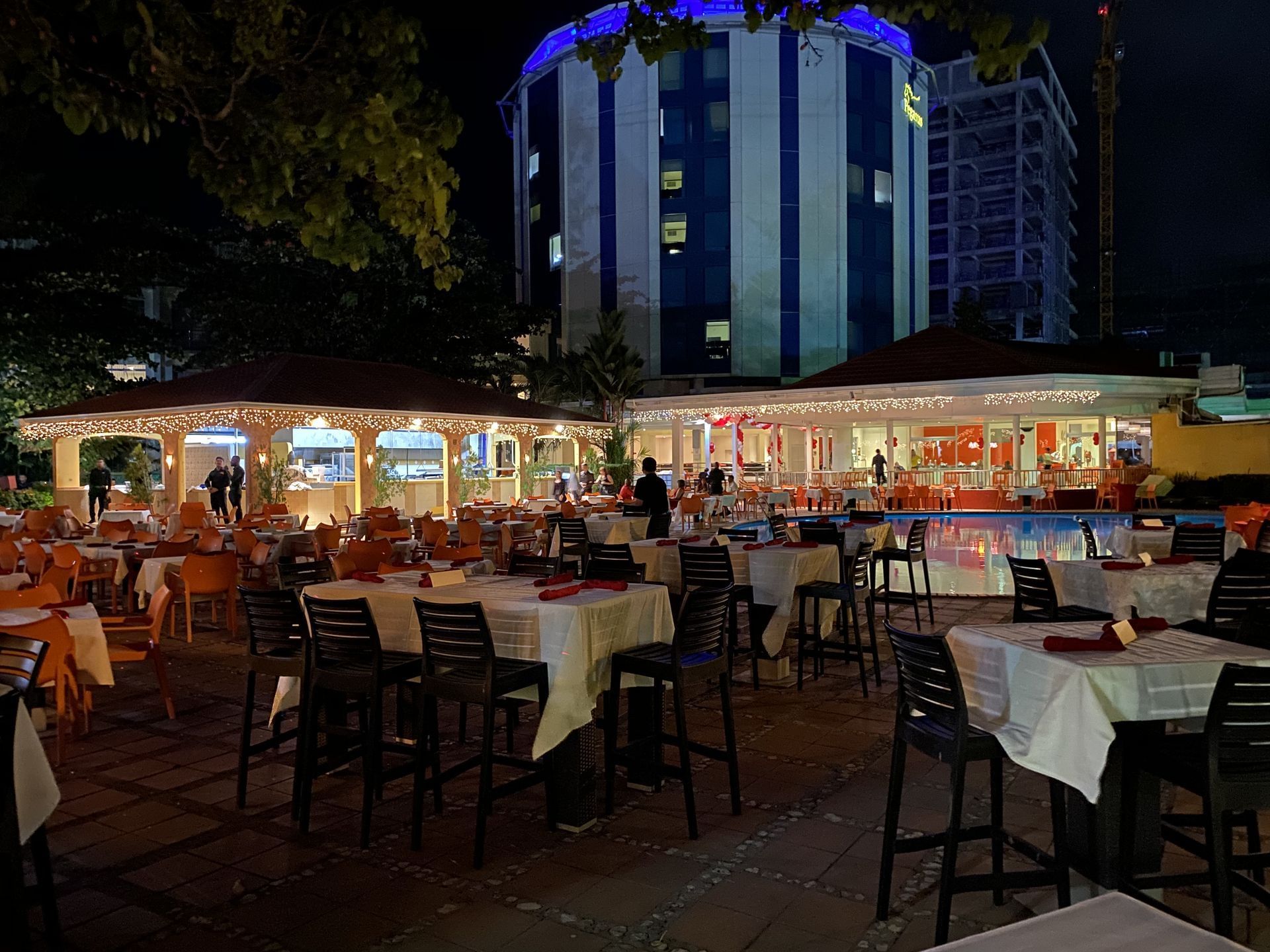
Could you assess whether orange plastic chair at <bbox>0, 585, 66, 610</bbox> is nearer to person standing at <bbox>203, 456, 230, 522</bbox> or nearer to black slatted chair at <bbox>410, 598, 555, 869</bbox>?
black slatted chair at <bbox>410, 598, 555, 869</bbox>

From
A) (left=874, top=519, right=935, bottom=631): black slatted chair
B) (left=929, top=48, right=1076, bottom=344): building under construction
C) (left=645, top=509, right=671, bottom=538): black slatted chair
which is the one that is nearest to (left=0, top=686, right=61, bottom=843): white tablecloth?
(left=874, top=519, right=935, bottom=631): black slatted chair

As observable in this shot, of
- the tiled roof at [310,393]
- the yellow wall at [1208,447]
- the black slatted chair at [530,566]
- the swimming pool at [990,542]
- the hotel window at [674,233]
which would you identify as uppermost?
the hotel window at [674,233]

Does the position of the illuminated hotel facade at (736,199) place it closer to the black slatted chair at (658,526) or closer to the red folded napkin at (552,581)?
the black slatted chair at (658,526)

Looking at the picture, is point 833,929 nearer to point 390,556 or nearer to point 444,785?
point 444,785

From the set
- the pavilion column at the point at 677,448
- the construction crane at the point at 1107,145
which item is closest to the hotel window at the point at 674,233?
the pavilion column at the point at 677,448

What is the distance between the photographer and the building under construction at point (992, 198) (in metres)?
62.1

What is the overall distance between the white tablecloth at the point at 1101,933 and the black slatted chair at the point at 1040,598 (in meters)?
4.97

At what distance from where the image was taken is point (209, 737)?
5746mm

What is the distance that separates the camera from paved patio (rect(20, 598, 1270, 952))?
328 cm

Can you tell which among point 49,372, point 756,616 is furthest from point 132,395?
point 756,616

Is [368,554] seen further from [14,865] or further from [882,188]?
[882,188]

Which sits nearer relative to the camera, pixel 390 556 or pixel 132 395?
pixel 390 556

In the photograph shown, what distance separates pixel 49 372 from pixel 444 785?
20.7m

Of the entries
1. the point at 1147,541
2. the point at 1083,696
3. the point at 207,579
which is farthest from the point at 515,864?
the point at 1147,541
